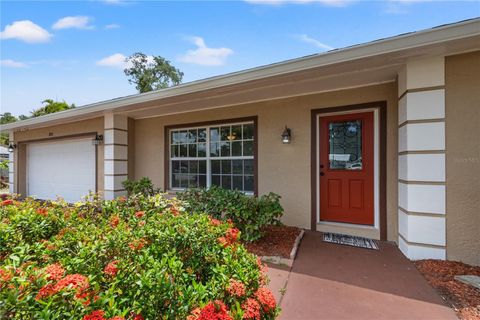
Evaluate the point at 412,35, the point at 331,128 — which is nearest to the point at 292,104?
the point at 331,128

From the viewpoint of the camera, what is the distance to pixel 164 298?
1.14 metres

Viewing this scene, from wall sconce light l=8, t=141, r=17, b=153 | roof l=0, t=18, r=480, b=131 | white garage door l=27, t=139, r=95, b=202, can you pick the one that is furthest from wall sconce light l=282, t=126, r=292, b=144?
wall sconce light l=8, t=141, r=17, b=153

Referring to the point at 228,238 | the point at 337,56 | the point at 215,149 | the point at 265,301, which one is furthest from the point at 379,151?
the point at 265,301

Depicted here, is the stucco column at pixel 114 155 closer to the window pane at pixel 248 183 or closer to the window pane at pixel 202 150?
the window pane at pixel 202 150

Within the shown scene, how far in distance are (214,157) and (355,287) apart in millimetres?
3900

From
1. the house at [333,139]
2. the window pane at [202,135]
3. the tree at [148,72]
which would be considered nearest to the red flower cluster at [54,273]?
the house at [333,139]

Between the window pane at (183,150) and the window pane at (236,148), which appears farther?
the window pane at (183,150)

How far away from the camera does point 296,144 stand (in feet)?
15.3

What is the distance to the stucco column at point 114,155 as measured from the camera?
20.6ft

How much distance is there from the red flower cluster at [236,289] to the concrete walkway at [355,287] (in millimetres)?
1004

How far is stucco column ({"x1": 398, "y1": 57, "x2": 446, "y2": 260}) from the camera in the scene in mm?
3061

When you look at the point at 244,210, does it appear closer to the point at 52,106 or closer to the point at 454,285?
the point at 454,285

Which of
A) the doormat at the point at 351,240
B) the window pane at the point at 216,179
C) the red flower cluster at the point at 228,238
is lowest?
the doormat at the point at 351,240

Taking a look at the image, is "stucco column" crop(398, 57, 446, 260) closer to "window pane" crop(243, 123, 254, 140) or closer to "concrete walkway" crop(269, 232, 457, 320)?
"concrete walkway" crop(269, 232, 457, 320)
